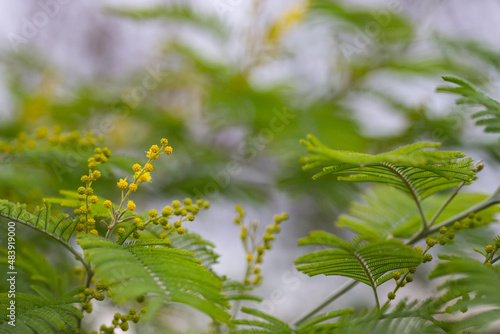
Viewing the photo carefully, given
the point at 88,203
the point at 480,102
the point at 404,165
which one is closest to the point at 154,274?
the point at 88,203

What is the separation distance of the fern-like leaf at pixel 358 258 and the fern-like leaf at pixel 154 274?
15 centimetres

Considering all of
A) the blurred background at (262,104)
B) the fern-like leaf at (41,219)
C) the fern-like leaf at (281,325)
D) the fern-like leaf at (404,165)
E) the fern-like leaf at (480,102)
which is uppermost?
the blurred background at (262,104)

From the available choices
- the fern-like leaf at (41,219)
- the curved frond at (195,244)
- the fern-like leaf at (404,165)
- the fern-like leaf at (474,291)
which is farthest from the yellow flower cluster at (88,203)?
the fern-like leaf at (474,291)

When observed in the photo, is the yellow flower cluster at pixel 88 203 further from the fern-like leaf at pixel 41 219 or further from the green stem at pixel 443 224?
the green stem at pixel 443 224

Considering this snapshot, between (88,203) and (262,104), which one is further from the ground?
(262,104)

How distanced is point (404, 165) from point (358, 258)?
0.13 meters

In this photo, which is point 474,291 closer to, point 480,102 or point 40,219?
point 480,102

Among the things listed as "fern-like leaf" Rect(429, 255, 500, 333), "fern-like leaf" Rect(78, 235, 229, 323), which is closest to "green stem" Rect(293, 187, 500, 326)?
"fern-like leaf" Rect(429, 255, 500, 333)

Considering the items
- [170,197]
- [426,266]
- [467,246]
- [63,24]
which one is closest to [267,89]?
[170,197]

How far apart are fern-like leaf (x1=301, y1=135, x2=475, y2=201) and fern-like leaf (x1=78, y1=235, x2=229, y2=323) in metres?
0.18

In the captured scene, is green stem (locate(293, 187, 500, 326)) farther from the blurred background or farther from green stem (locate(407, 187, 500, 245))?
the blurred background

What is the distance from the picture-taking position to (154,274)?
489 millimetres

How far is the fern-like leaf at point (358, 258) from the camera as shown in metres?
0.58

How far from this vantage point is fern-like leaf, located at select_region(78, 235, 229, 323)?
17.6 inches
